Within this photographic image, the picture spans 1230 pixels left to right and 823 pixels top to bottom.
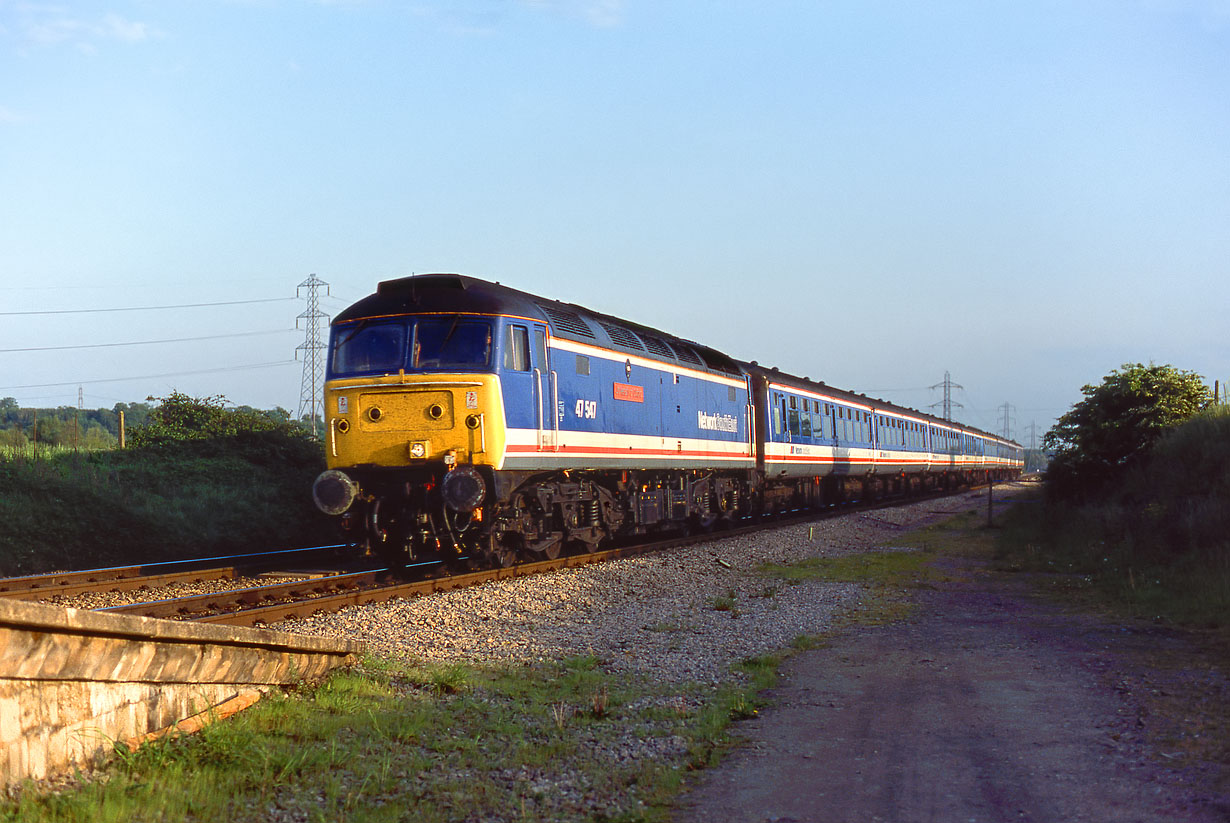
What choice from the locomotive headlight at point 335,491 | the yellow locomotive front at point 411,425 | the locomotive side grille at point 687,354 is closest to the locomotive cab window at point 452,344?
the yellow locomotive front at point 411,425

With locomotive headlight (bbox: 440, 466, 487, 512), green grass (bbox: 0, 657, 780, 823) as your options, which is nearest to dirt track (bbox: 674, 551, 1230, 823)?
green grass (bbox: 0, 657, 780, 823)

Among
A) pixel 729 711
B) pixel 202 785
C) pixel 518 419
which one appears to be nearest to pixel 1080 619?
pixel 729 711

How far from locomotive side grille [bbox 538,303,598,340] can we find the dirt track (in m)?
7.02

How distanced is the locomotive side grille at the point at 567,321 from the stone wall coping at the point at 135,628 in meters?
8.63

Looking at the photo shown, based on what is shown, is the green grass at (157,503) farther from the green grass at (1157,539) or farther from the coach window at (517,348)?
the green grass at (1157,539)

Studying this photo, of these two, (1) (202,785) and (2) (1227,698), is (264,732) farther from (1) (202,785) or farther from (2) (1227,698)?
(2) (1227,698)

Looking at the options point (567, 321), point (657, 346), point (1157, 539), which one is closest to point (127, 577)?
point (567, 321)

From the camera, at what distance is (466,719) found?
280 inches

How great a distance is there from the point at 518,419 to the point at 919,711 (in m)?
8.00

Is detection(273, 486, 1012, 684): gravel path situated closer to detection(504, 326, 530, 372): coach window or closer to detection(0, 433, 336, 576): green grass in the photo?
detection(504, 326, 530, 372): coach window

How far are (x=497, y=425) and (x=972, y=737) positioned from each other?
8390 millimetres

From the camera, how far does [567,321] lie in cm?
1611

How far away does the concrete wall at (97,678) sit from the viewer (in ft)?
15.6

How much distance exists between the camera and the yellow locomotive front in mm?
13781
